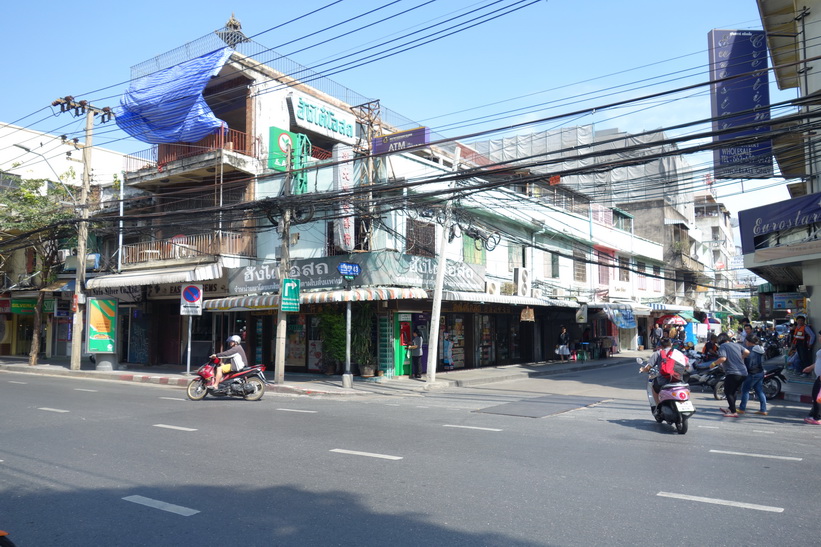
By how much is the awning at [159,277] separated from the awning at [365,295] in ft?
13.9

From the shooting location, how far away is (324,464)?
7.30 metres

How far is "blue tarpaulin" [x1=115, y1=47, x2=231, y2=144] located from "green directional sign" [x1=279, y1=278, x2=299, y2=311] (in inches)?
299

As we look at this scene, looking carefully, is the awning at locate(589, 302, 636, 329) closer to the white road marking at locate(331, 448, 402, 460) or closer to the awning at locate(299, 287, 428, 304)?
the awning at locate(299, 287, 428, 304)

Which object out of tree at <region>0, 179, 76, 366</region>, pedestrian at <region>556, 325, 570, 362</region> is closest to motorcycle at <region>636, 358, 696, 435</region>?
pedestrian at <region>556, 325, 570, 362</region>

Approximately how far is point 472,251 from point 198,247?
10542 millimetres

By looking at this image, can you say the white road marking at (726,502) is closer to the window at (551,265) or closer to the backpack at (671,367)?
the backpack at (671,367)

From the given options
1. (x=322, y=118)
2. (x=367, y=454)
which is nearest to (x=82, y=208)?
(x=322, y=118)

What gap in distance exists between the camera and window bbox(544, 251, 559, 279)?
2838 cm

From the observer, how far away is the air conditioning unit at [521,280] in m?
24.4

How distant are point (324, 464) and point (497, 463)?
7.07ft

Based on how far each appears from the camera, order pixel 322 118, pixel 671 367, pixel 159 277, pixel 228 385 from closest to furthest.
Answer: pixel 671 367
pixel 228 385
pixel 159 277
pixel 322 118

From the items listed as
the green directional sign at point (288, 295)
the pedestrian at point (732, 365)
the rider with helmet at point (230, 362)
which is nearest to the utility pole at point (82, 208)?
the green directional sign at point (288, 295)

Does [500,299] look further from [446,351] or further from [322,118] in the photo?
[322,118]

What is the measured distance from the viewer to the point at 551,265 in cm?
2878
